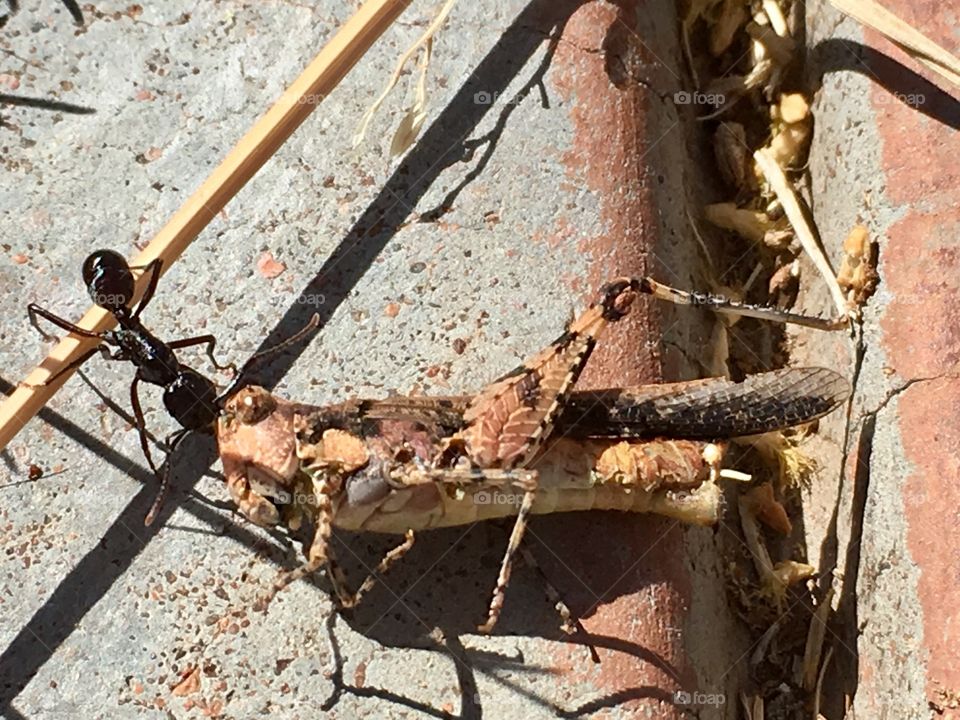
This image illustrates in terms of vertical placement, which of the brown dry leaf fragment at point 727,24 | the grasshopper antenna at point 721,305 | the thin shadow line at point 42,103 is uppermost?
the brown dry leaf fragment at point 727,24

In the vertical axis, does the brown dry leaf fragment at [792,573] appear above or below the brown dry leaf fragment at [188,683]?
above

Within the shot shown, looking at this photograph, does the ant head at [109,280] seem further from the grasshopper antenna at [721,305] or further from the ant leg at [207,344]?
the grasshopper antenna at [721,305]

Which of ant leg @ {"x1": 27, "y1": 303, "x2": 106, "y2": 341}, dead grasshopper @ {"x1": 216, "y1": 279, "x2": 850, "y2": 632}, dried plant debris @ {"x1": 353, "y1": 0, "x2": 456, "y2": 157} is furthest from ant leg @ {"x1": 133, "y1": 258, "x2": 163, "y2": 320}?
dried plant debris @ {"x1": 353, "y1": 0, "x2": 456, "y2": 157}
